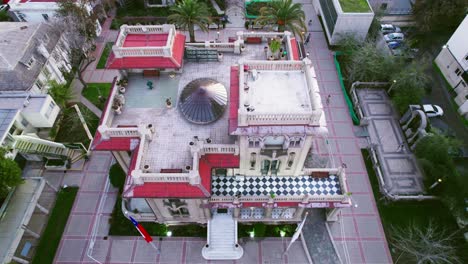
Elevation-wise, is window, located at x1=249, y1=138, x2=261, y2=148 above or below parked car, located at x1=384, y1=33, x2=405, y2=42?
below

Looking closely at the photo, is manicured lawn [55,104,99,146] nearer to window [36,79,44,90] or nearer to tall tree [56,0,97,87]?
window [36,79,44,90]

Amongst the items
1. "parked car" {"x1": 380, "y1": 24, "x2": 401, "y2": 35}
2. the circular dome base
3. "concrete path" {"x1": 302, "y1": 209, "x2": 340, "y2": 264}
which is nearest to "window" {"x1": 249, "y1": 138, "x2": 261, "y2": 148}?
the circular dome base

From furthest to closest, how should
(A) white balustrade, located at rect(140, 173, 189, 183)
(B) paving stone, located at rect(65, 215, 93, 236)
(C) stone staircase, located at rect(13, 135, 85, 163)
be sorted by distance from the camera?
(C) stone staircase, located at rect(13, 135, 85, 163)
(B) paving stone, located at rect(65, 215, 93, 236)
(A) white balustrade, located at rect(140, 173, 189, 183)

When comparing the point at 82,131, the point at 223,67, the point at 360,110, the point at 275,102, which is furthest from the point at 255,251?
the point at 82,131

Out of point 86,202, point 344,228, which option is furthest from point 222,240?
point 86,202

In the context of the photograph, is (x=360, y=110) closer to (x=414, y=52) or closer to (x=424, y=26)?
(x=414, y=52)

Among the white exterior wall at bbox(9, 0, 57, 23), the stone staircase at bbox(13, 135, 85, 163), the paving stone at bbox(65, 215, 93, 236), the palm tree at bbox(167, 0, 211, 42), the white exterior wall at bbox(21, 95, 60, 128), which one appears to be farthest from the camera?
the white exterior wall at bbox(9, 0, 57, 23)

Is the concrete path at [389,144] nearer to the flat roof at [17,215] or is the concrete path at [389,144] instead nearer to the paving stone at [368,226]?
the paving stone at [368,226]

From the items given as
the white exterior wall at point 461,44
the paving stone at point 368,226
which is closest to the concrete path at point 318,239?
the paving stone at point 368,226
